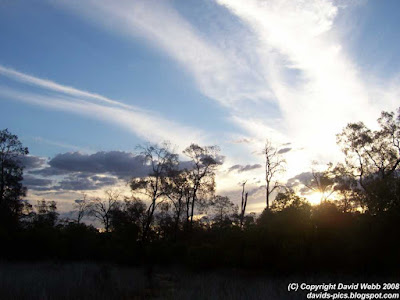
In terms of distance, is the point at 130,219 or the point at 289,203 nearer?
the point at 289,203

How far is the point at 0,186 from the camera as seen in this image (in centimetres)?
3462

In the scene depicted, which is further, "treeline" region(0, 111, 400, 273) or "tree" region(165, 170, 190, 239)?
"tree" region(165, 170, 190, 239)

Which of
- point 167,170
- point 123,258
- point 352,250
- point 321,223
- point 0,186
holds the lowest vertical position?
point 123,258

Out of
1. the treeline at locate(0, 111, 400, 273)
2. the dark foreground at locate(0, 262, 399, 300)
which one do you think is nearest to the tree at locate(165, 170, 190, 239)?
the treeline at locate(0, 111, 400, 273)

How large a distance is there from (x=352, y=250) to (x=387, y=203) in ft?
10.9

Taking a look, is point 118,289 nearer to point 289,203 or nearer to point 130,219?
point 289,203

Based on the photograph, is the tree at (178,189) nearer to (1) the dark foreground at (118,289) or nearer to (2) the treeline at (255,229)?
(2) the treeline at (255,229)

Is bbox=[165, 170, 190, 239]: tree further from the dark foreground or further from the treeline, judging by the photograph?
the dark foreground

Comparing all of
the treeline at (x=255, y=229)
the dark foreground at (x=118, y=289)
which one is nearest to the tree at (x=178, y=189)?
the treeline at (x=255, y=229)

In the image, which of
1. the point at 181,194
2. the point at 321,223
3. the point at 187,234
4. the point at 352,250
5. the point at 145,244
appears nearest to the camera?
the point at 352,250

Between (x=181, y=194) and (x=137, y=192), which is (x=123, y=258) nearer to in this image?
(x=137, y=192)

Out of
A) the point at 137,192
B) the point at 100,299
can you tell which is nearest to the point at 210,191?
the point at 137,192

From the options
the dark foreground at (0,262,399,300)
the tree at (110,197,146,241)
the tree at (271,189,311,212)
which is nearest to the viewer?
the dark foreground at (0,262,399,300)

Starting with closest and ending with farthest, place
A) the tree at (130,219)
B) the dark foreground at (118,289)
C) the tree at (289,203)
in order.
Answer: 1. the dark foreground at (118,289)
2. the tree at (289,203)
3. the tree at (130,219)
